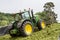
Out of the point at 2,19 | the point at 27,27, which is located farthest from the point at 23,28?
the point at 2,19

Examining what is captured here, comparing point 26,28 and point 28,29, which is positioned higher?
point 26,28

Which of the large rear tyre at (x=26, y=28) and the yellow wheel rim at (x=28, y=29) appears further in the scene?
the yellow wheel rim at (x=28, y=29)

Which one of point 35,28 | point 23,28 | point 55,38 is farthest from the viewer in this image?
point 35,28

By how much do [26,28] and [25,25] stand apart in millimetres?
237

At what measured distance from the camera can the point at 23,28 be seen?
13344mm

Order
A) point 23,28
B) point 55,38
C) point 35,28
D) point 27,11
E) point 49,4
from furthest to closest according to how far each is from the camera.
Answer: point 49,4 < point 35,28 < point 27,11 < point 23,28 < point 55,38

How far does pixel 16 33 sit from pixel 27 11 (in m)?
2.00

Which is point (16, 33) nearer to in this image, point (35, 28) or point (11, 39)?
point (11, 39)

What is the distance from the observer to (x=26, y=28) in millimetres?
13750

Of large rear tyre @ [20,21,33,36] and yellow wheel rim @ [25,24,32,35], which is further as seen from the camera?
yellow wheel rim @ [25,24,32,35]

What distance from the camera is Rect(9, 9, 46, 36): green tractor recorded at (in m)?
13.4

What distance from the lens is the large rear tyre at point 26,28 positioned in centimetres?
1334

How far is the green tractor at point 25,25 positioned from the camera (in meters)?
13.4

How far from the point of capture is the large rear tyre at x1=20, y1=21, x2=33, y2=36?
13.3 meters
